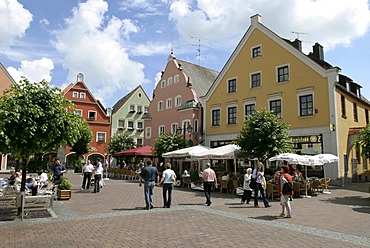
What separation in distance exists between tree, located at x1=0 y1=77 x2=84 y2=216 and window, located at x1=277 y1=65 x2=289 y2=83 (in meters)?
17.7

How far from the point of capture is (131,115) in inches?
2014

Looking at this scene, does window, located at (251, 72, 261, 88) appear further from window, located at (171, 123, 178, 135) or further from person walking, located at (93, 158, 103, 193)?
person walking, located at (93, 158, 103, 193)

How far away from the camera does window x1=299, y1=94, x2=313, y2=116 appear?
72.2ft

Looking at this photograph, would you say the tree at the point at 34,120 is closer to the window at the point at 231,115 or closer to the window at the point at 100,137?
the window at the point at 231,115

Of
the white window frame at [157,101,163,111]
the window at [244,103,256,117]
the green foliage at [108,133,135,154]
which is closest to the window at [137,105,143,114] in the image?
the green foliage at [108,133,135,154]

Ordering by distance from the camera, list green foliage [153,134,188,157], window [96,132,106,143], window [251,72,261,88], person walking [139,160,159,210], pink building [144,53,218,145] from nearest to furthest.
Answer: person walking [139,160,159,210] → window [251,72,261,88] → green foliage [153,134,188,157] → pink building [144,53,218,145] → window [96,132,106,143]

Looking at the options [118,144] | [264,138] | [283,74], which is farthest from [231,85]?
[118,144]

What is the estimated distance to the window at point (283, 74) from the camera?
2366 cm

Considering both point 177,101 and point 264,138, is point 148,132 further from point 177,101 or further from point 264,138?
point 264,138

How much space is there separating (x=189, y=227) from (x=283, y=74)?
18.3 meters

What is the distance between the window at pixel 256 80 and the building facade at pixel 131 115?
27.8 m

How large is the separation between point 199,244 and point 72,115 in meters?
6.11

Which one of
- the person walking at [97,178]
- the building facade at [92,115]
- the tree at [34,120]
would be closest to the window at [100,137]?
the building facade at [92,115]

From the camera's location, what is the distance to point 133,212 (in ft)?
35.0
